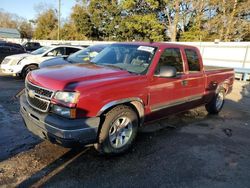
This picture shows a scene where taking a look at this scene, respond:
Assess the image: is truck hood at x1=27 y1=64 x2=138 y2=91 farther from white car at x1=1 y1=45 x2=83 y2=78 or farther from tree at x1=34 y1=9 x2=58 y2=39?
tree at x1=34 y1=9 x2=58 y2=39

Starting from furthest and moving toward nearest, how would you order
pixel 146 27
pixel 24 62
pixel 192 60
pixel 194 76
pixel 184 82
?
pixel 146 27
pixel 24 62
pixel 192 60
pixel 194 76
pixel 184 82

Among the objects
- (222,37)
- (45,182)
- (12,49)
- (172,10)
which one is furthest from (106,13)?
(45,182)

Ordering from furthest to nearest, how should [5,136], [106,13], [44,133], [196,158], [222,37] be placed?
[106,13]
[222,37]
[5,136]
[196,158]
[44,133]

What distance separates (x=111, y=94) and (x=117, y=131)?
702 millimetres

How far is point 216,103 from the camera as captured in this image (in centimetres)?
704

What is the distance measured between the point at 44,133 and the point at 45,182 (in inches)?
27.0

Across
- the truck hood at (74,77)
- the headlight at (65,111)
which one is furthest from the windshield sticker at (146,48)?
the headlight at (65,111)

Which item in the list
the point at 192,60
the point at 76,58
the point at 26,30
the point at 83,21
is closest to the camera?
the point at 192,60

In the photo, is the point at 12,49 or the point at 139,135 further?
the point at 12,49

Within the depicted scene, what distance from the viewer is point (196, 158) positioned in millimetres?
4266

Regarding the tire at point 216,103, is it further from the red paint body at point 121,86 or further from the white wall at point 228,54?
the white wall at point 228,54

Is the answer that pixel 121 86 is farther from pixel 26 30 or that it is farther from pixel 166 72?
pixel 26 30

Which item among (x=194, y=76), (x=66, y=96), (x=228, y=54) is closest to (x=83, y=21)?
(x=228, y=54)

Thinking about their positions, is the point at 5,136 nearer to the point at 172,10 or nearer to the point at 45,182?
the point at 45,182
